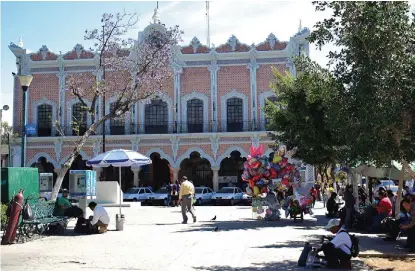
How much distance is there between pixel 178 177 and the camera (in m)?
36.7

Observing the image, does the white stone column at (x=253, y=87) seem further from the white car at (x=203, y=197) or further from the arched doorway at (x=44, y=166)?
the arched doorway at (x=44, y=166)

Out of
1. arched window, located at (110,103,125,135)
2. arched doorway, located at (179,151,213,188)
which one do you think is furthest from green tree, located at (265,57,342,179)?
arched window, located at (110,103,125,135)

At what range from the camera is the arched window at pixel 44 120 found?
120ft

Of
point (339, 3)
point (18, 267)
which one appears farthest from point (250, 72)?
point (18, 267)

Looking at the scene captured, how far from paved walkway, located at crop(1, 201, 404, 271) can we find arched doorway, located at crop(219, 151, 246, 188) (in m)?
21.1

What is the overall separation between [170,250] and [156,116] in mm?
25580

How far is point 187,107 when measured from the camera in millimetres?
35625

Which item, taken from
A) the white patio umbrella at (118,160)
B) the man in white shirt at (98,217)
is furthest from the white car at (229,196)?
the man in white shirt at (98,217)

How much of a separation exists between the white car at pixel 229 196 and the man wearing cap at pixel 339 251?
23.3 meters

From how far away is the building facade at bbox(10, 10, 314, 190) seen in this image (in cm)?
3506

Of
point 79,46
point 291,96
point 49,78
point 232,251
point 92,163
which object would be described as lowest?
point 232,251

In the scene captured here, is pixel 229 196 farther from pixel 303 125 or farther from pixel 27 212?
pixel 27 212

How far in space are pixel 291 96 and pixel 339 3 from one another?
865 cm

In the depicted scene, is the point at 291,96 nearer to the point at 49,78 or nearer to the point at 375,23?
the point at 375,23
